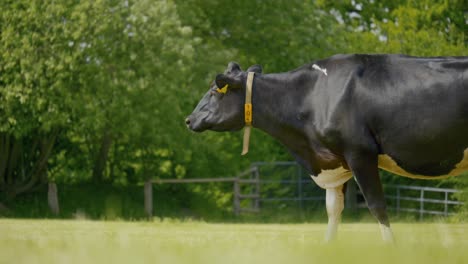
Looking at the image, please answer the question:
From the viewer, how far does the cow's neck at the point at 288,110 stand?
9.08m

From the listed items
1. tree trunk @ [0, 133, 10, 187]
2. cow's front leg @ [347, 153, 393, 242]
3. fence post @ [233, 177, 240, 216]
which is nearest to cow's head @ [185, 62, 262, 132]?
cow's front leg @ [347, 153, 393, 242]

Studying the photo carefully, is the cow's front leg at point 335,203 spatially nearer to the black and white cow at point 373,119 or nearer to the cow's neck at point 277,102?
→ the black and white cow at point 373,119

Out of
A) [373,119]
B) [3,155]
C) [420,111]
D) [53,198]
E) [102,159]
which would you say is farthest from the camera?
[102,159]

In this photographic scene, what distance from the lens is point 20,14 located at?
829 inches

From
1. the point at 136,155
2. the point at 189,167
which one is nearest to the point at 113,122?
the point at 136,155

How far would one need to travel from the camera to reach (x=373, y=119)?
8.46 meters

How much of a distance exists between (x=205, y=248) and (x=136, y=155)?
19.7 metres

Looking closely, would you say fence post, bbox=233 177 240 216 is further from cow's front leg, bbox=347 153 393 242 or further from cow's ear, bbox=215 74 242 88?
cow's front leg, bbox=347 153 393 242

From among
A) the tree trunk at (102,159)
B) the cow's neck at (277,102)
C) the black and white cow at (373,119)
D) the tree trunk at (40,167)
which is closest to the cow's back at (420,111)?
the black and white cow at (373,119)

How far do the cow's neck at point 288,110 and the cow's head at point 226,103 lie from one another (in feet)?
0.54

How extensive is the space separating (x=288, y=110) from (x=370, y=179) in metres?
1.20

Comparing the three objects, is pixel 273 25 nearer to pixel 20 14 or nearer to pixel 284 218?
pixel 284 218

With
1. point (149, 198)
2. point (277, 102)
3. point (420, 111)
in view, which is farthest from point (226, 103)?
point (149, 198)

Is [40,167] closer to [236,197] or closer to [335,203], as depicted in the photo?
[236,197]
